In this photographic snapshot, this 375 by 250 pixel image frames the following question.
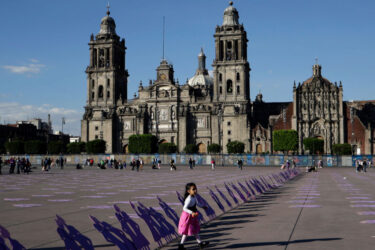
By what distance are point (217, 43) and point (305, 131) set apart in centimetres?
2423

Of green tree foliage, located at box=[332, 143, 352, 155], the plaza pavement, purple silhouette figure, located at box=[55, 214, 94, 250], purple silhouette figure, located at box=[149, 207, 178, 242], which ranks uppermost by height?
green tree foliage, located at box=[332, 143, 352, 155]

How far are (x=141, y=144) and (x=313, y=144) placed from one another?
31.1 metres

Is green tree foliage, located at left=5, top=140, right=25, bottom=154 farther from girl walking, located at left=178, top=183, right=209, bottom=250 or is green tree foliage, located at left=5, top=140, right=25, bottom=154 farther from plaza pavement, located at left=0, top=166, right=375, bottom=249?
girl walking, located at left=178, top=183, right=209, bottom=250

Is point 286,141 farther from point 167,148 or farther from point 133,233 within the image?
point 133,233

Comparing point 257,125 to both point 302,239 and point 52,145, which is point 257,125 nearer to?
point 52,145

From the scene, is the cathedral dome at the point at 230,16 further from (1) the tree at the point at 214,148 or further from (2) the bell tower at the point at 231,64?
(1) the tree at the point at 214,148

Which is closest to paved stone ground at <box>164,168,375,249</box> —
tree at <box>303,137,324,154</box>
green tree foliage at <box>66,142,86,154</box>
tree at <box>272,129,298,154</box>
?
tree at <box>272,129,298,154</box>

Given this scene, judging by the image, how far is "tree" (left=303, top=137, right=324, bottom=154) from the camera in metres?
77.8

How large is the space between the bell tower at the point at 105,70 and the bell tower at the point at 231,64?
21.5 m

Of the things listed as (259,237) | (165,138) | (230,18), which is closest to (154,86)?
(165,138)

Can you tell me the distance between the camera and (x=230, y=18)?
9075 centimetres

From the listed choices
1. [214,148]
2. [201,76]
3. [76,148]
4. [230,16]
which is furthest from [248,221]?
[201,76]

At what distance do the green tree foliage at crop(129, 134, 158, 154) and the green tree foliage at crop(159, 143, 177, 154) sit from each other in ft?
7.69

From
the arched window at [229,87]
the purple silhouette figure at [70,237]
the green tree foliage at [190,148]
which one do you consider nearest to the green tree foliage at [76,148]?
the green tree foliage at [190,148]
